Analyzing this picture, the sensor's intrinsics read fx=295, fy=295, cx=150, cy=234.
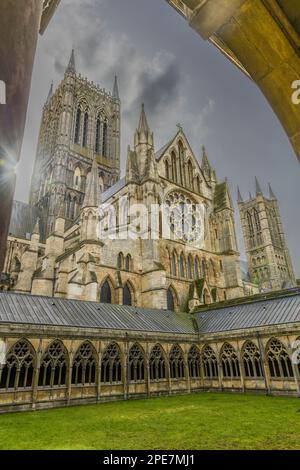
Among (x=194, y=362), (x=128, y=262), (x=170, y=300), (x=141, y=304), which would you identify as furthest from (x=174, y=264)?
(x=194, y=362)

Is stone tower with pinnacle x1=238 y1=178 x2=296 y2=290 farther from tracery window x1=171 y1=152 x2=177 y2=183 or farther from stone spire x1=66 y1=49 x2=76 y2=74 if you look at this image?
stone spire x1=66 y1=49 x2=76 y2=74

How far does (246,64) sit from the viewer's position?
7.70 ft

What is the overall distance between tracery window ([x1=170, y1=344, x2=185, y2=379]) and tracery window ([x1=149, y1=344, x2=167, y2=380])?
0.64 metres

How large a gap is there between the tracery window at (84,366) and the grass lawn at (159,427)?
190 centimetres

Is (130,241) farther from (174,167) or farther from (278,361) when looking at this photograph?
(278,361)

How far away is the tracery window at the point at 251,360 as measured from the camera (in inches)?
632

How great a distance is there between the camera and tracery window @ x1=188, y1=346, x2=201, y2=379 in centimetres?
1828

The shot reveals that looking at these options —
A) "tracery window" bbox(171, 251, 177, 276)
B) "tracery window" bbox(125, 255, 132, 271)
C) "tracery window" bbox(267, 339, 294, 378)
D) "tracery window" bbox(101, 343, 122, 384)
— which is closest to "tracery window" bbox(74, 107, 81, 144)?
"tracery window" bbox(171, 251, 177, 276)

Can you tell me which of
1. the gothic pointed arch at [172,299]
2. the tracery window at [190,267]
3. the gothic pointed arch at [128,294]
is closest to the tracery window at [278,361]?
the gothic pointed arch at [172,299]

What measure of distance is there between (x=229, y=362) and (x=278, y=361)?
3061mm

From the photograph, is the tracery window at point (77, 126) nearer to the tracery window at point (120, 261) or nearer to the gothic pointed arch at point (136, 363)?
the tracery window at point (120, 261)

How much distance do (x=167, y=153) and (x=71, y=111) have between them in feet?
90.6

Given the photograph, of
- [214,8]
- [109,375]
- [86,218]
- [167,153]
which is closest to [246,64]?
[214,8]
